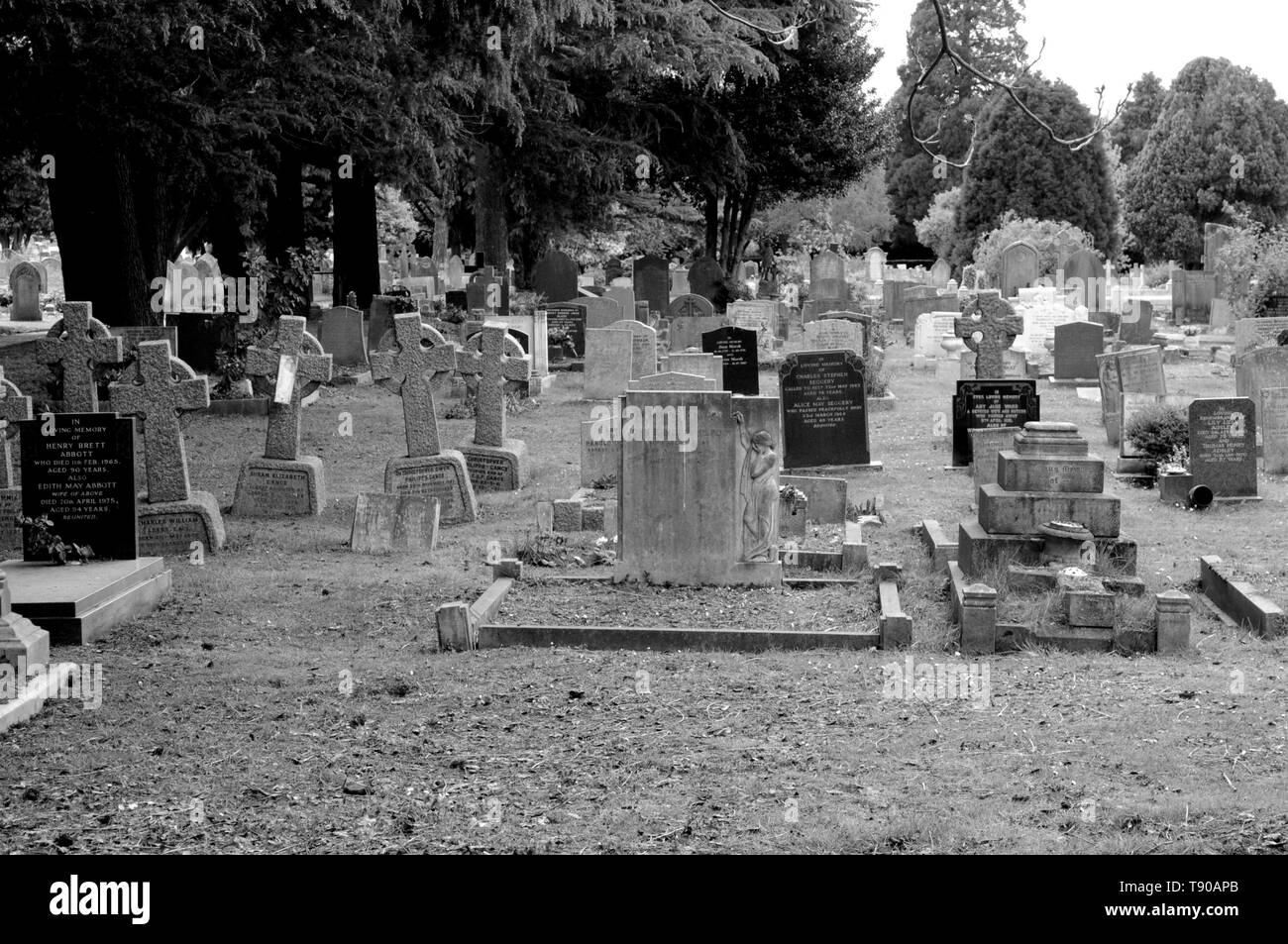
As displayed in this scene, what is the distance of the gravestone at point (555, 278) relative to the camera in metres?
31.2

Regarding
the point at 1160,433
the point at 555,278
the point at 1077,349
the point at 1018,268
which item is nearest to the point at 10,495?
the point at 1160,433

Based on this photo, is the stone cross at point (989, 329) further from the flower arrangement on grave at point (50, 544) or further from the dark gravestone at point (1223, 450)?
→ the flower arrangement on grave at point (50, 544)

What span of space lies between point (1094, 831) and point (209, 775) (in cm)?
377

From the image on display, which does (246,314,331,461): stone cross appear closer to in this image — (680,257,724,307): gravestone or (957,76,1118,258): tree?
(680,257,724,307): gravestone

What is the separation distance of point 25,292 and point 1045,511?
1269 inches

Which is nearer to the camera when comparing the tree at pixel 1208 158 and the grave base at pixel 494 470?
the grave base at pixel 494 470

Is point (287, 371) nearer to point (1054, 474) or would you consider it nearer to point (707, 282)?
point (1054, 474)

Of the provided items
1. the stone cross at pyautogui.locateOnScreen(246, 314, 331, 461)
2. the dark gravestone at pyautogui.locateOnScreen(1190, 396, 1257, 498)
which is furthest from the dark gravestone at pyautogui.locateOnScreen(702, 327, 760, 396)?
the stone cross at pyautogui.locateOnScreen(246, 314, 331, 461)

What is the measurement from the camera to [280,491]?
524 inches

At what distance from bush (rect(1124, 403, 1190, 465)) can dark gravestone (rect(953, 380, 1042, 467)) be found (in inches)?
42.5

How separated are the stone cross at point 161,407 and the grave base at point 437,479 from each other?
204 centimetres

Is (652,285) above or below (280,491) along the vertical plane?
above

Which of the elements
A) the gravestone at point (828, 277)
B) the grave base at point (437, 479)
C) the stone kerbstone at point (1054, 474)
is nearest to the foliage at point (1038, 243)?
the gravestone at point (828, 277)

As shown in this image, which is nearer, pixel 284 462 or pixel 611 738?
pixel 611 738
